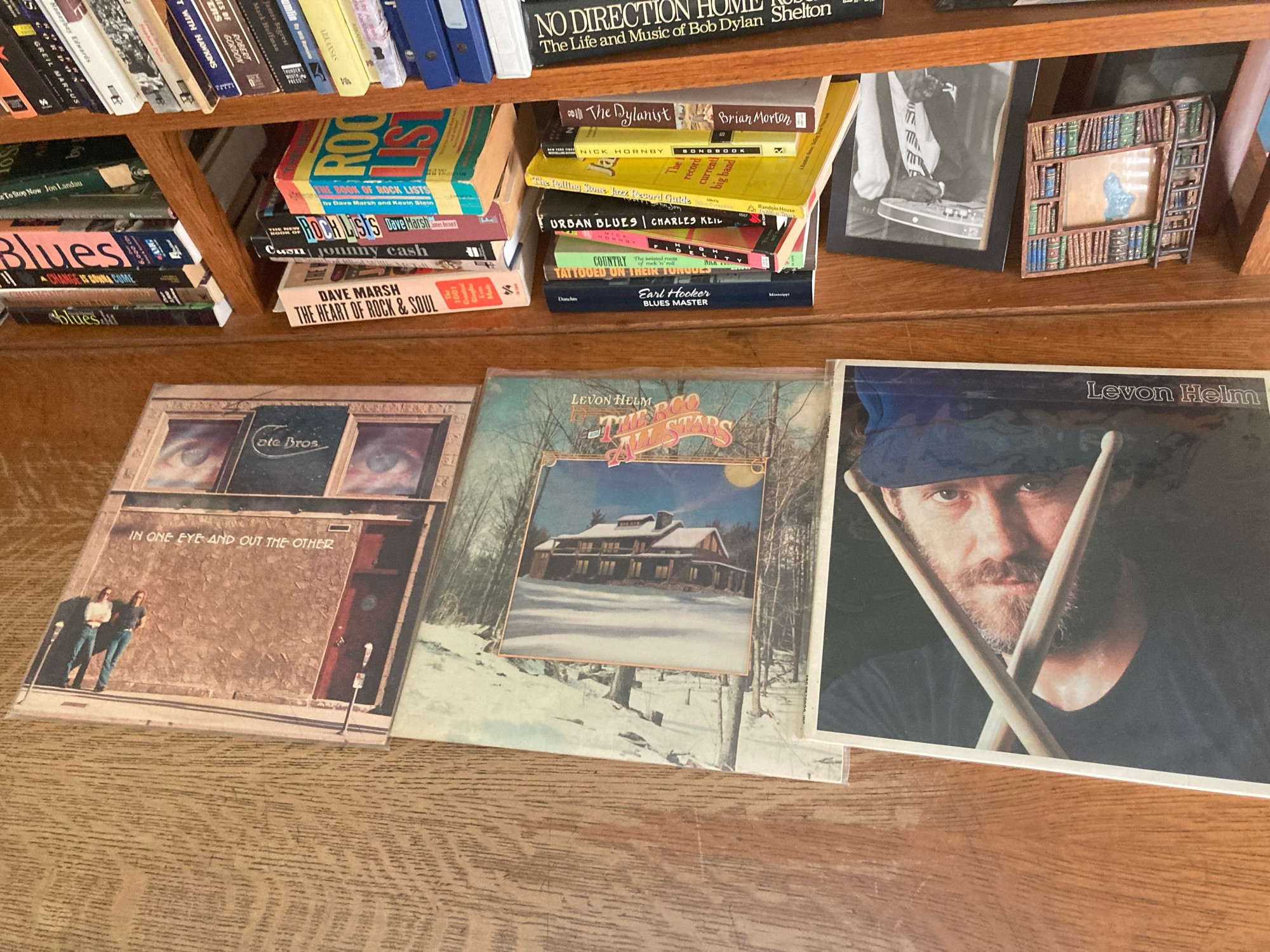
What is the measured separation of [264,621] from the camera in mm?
858

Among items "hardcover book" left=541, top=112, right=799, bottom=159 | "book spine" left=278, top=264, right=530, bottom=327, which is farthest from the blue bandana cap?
"book spine" left=278, top=264, right=530, bottom=327

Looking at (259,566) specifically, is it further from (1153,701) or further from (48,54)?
(1153,701)

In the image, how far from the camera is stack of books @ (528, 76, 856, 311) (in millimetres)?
862

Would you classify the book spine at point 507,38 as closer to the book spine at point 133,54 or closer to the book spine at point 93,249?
the book spine at point 133,54

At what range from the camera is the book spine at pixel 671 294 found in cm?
96

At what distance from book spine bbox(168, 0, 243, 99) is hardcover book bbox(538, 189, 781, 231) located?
0.95 feet

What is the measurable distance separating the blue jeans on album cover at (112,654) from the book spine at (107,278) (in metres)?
0.38

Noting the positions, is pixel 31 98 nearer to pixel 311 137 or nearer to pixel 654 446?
pixel 311 137

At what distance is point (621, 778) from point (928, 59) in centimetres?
60

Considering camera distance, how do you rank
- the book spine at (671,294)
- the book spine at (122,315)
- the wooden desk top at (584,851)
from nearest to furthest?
the wooden desk top at (584,851), the book spine at (671,294), the book spine at (122,315)

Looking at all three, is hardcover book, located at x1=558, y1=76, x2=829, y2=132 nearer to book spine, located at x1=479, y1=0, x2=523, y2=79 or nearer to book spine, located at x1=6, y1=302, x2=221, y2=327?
book spine, located at x1=479, y1=0, x2=523, y2=79

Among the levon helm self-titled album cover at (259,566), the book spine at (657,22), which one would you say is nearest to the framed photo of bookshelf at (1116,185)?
the book spine at (657,22)

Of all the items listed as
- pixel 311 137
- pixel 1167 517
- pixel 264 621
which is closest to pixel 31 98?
pixel 311 137

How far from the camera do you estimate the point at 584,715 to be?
772 millimetres
